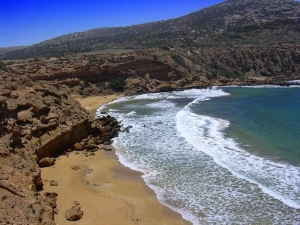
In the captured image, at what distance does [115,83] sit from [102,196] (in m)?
39.9

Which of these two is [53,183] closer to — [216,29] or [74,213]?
[74,213]

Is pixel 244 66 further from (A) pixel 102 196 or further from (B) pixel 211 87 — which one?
(A) pixel 102 196

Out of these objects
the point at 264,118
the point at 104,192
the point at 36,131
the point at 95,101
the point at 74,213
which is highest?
the point at 36,131

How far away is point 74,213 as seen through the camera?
12.8 metres

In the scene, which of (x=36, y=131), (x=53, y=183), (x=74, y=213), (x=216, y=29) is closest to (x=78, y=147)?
(x=36, y=131)

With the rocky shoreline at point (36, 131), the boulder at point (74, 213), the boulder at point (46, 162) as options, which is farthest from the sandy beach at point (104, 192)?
the rocky shoreline at point (36, 131)

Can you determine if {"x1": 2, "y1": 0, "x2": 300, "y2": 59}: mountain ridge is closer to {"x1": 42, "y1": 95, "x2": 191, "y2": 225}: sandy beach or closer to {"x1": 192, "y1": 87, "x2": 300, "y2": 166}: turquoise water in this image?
{"x1": 192, "y1": 87, "x2": 300, "y2": 166}: turquoise water

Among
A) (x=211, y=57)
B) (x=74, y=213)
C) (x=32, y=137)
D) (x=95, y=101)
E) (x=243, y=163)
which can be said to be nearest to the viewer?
(x=74, y=213)

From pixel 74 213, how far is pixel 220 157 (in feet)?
34.6

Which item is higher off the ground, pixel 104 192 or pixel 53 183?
pixel 53 183

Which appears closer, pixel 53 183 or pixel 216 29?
pixel 53 183

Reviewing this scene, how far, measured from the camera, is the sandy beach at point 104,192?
13.2m

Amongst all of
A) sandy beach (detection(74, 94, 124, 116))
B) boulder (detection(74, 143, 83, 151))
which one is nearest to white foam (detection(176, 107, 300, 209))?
boulder (detection(74, 143, 83, 151))

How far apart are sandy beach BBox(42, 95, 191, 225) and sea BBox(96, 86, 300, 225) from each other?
0.70 m
